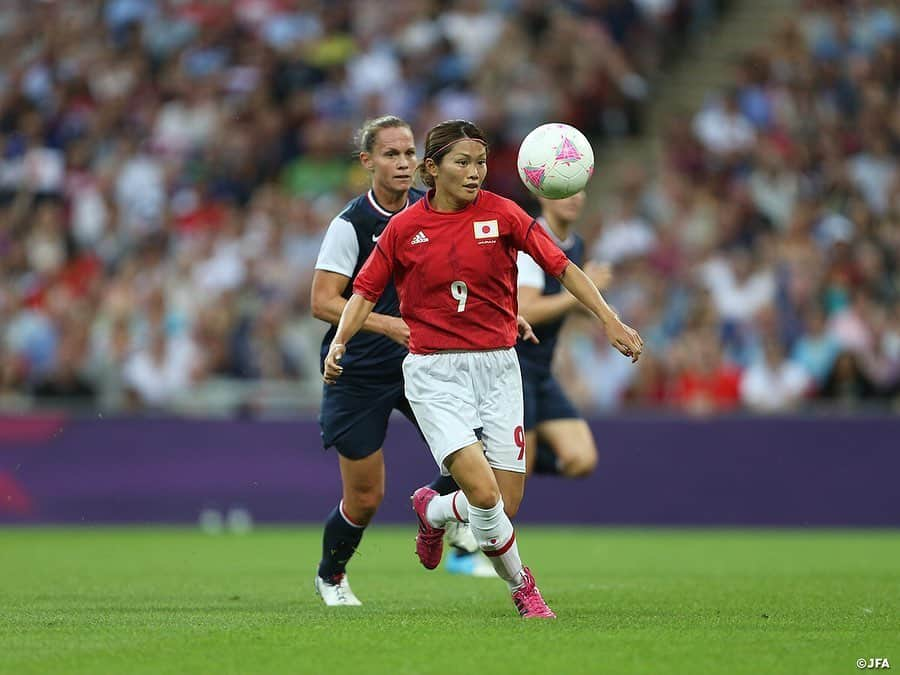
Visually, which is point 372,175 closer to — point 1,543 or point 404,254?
point 404,254

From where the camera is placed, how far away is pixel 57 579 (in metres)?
11.6

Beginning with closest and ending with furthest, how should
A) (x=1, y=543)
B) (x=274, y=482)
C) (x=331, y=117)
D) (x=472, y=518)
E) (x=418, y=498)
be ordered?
(x=472, y=518) < (x=418, y=498) < (x=1, y=543) < (x=274, y=482) < (x=331, y=117)

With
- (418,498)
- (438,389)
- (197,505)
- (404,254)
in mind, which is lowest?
(197,505)

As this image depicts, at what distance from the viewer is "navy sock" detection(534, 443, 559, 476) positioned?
12.1 meters

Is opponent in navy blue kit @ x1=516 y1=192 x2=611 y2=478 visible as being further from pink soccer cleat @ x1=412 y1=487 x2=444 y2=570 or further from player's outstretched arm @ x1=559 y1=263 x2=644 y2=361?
player's outstretched arm @ x1=559 y1=263 x2=644 y2=361

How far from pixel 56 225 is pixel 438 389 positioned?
14.2 m

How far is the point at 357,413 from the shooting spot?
30.9ft

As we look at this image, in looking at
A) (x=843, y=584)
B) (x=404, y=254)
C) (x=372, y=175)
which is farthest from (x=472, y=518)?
(x=843, y=584)

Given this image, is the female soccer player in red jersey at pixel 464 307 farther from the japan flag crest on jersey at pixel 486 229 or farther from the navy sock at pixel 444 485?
the navy sock at pixel 444 485

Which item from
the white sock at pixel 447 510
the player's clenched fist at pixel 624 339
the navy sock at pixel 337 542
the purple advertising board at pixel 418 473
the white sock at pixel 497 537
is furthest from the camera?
the purple advertising board at pixel 418 473

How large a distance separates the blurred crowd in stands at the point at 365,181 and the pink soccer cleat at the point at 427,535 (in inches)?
337

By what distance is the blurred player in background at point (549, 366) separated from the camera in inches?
436

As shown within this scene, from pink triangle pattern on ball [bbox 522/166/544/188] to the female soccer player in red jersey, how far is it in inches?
13.7

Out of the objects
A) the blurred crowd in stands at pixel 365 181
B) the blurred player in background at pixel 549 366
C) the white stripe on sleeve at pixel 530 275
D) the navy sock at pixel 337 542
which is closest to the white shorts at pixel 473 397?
the navy sock at pixel 337 542
